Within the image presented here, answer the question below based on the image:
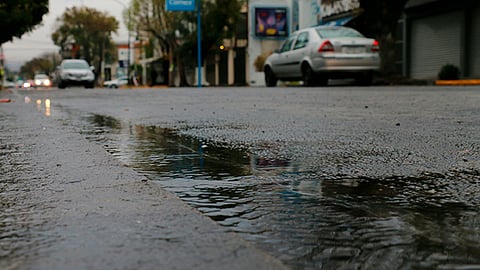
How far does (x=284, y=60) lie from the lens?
17984 mm

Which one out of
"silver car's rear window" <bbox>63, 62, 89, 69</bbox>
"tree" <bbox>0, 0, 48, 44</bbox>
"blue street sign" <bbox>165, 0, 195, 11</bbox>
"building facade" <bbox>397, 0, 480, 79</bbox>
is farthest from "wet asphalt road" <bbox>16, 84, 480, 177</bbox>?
"blue street sign" <bbox>165, 0, 195, 11</bbox>

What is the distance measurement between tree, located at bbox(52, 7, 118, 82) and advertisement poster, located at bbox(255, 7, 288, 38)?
107ft

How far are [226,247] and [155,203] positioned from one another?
585 millimetres

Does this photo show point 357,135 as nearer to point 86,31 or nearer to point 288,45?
point 288,45

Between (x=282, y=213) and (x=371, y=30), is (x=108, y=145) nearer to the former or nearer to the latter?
(x=282, y=213)

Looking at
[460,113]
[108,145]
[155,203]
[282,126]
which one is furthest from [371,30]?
[155,203]

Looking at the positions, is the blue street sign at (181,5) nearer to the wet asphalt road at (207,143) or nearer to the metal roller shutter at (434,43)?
the metal roller shutter at (434,43)

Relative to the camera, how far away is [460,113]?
6.32 metres

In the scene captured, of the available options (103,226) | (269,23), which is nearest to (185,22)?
(269,23)

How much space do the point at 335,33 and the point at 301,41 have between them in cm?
105

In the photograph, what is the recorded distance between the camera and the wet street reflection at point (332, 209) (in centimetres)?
150

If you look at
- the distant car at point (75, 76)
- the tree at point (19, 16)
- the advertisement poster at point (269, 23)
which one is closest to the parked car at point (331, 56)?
the distant car at point (75, 76)

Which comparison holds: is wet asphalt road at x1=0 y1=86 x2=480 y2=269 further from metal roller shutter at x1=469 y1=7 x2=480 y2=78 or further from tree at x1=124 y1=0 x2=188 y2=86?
tree at x1=124 y1=0 x2=188 y2=86

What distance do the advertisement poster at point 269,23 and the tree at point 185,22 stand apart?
1.85 metres
